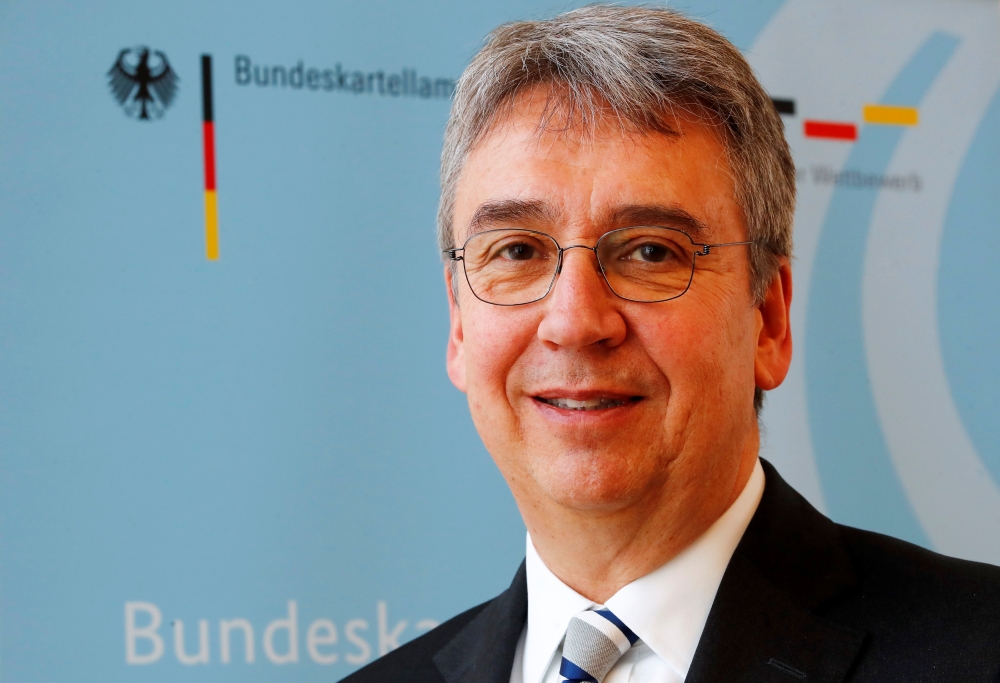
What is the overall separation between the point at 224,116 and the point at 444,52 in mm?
588

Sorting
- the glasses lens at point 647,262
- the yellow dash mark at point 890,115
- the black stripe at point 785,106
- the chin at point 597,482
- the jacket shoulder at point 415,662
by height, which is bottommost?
the jacket shoulder at point 415,662

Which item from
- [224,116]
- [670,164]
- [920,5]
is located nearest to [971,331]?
[920,5]

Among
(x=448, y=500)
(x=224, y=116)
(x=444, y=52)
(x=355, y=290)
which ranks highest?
(x=444, y=52)

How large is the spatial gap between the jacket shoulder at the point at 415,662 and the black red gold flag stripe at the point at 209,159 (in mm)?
1013

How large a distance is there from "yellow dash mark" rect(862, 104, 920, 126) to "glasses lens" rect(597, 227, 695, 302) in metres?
1.38

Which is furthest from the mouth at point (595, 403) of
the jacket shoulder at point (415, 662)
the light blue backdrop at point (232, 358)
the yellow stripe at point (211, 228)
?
the yellow stripe at point (211, 228)

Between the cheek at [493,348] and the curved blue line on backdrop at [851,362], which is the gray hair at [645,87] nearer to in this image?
the cheek at [493,348]

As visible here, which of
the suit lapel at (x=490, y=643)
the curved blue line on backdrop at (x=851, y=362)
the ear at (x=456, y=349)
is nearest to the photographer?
the suit lapel at (x=490, y=643)

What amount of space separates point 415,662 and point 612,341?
900 millimetres

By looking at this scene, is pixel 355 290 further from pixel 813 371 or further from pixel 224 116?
pixel 813 371

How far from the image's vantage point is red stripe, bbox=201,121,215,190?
2.27 metres

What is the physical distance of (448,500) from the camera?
2381 millimetres

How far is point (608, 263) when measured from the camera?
5.12ft

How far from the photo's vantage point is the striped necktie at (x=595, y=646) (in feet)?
5.11
